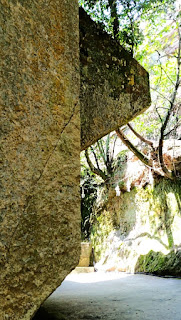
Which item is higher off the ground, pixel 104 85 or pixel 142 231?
pixel 104 85

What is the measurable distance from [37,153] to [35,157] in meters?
0.02

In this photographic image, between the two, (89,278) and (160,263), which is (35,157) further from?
(160,263)

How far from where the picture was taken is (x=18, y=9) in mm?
1139

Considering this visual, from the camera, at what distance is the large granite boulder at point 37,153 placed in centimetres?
99

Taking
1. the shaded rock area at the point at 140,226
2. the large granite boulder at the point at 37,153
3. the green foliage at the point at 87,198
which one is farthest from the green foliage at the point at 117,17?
the green foliage at the point at 87,198

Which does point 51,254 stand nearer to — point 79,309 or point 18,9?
point 18,9

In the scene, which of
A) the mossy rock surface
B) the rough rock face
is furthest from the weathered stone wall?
the mossy rock surface

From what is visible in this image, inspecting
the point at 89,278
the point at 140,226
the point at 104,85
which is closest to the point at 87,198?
the point at 140,226

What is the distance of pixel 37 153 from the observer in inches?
43.8

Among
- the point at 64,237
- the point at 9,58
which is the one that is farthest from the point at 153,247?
the point at 9,58

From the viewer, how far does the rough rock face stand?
1789 millimetres

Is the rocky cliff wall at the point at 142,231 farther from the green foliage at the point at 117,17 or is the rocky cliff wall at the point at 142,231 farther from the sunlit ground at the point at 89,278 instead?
the green foliage at the point at 117,17

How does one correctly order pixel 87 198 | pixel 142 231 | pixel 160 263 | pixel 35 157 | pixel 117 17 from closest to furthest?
pixel 35 157 < pixel 117 17 < pixel 160 263 < pixel 142 231 < pixel 87 198

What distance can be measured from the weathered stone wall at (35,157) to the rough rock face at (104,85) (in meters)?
0.47
